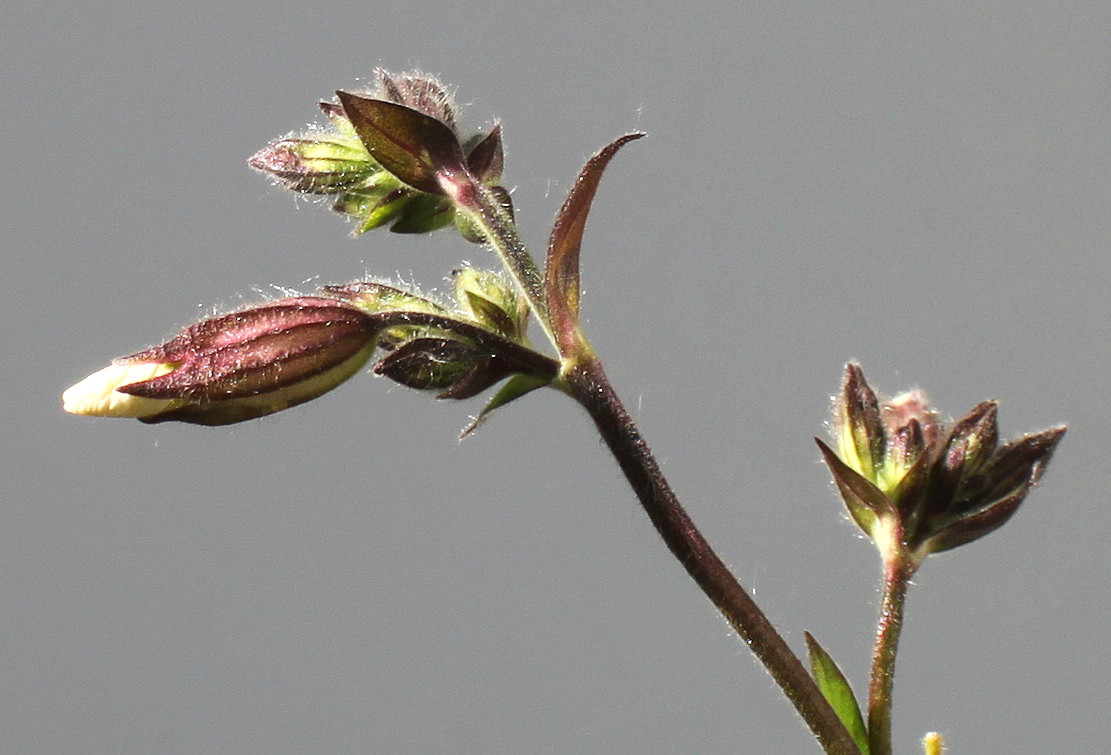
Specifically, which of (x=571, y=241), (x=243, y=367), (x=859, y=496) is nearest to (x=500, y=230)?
(x=571, y=241)

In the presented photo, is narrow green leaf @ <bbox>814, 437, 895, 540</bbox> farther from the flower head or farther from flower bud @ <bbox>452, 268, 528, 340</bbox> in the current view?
flower bud @ <bbox>452, 268, 528, 340</bbox>

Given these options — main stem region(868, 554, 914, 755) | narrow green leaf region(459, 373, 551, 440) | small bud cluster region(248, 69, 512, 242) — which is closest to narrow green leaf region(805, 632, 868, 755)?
main stem region(868, 554, 914, 755)

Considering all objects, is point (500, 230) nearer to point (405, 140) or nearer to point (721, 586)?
point (405, 140)

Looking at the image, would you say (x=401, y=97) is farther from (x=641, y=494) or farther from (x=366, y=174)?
(x=641, y=494)

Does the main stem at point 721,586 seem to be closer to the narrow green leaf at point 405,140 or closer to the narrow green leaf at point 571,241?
the narrow green leaf at point 571,241

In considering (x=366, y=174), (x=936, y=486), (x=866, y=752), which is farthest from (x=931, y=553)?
(x=366, y=174)
